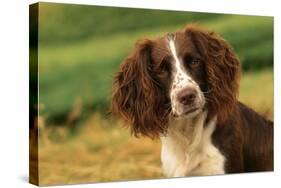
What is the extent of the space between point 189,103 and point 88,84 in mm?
929

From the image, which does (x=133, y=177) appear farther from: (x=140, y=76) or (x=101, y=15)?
(x=101, y=15)

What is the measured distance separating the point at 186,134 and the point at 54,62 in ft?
4.47

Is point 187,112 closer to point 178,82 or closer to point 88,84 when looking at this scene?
point 178,82

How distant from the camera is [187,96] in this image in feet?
19.1

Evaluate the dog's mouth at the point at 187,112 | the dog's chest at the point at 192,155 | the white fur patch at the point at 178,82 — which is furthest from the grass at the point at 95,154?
the white fur patch at the point at 178,82

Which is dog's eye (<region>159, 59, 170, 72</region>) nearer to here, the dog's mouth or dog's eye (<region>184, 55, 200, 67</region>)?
dog's eye (<region>184, 55, 200, 67</region>)

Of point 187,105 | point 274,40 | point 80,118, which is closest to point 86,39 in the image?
point 80,118

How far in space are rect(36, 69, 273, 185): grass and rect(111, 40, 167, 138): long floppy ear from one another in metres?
0.18

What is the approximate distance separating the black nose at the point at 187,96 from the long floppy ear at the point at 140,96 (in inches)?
8.3

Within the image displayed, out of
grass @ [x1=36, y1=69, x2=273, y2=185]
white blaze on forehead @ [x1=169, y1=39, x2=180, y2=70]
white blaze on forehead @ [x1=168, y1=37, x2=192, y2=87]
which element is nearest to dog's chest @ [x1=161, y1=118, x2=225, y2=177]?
grass @ [x1=36, y1=69, x2=273, y2=185]

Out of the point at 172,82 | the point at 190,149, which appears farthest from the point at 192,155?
the point at 172,82

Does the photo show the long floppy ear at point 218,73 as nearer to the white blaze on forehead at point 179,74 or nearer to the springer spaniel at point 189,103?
the springer spaniel at point 189,103

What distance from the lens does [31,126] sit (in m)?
5.99

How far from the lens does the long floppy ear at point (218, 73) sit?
6113mm
